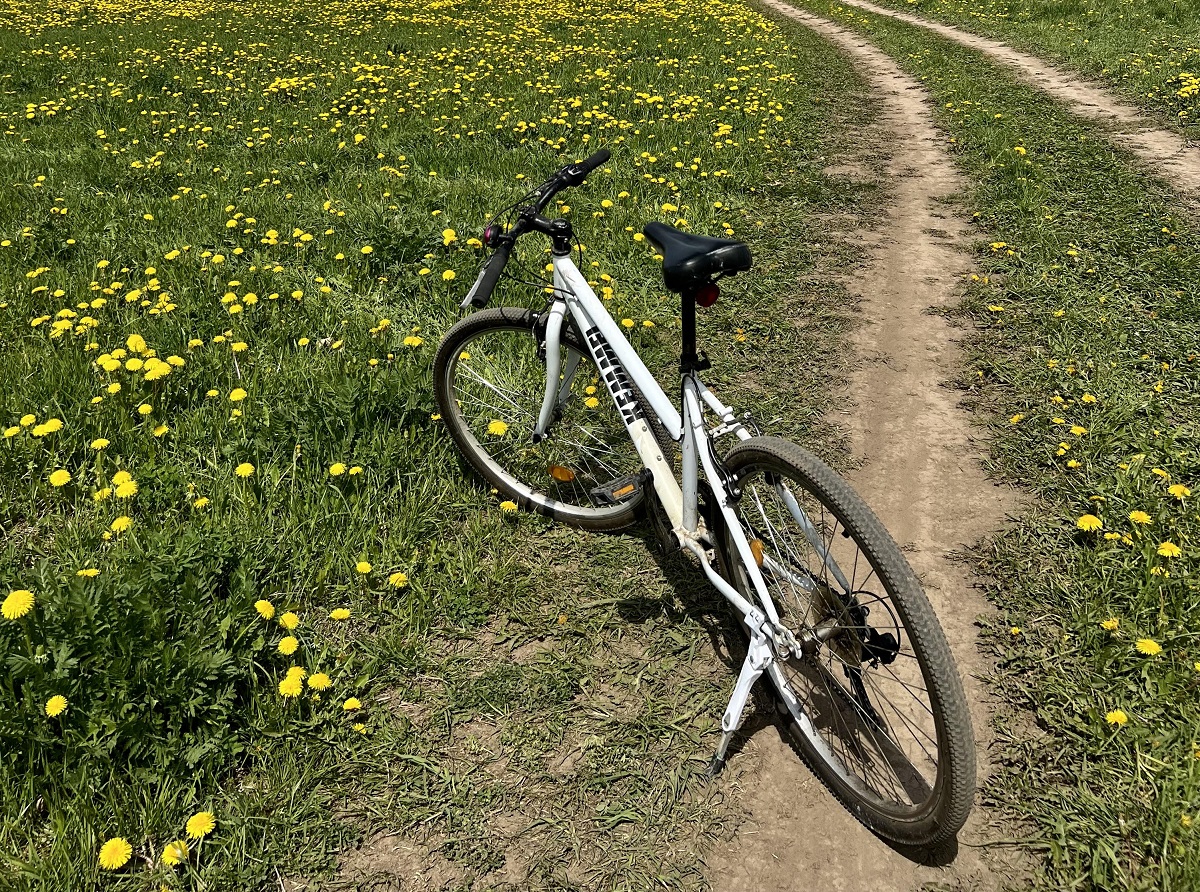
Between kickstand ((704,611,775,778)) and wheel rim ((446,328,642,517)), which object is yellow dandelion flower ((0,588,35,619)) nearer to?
wheel rim ((446,328,642,517))

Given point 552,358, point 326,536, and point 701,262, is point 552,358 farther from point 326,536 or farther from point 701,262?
point 326,536

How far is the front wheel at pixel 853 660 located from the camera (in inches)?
76.5

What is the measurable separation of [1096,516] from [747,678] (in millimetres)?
2092

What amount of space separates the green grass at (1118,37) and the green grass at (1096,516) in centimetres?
414

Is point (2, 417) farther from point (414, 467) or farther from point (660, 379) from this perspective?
point (660, 379)

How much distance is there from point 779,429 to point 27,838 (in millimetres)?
3595

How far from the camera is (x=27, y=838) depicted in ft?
7.13

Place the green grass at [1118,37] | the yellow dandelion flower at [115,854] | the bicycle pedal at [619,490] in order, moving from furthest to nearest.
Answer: the green grass at [1118,37], the bicycle pedal at [619,490], the yellow dandelion flower at [115,854]

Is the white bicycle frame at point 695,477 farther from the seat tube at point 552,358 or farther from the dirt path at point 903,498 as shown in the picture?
the dirt path at point 903,498

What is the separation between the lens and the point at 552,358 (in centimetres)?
318

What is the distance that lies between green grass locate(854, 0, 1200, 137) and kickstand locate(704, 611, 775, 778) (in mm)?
9652

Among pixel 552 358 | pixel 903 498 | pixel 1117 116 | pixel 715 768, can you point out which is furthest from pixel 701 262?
pixel 1117 116

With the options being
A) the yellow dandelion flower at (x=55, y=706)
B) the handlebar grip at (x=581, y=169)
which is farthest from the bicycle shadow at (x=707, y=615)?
the yellow dandelion flower at (x=55, y=706)

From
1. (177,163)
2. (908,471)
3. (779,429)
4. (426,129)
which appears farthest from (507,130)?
(908,471)
